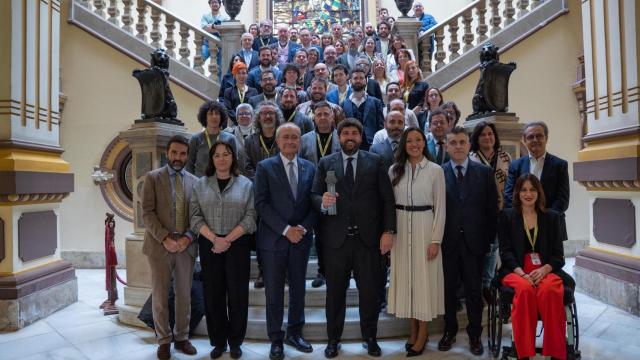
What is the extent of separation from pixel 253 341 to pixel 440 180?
2.13 meters

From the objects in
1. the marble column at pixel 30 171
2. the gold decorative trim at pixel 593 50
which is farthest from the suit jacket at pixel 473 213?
the marble column at pixel 30 171

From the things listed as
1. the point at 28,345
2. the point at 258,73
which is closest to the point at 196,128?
the point at 258,73

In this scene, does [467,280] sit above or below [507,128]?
below

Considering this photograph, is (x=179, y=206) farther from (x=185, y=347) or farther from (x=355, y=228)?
(x=355, y=228)

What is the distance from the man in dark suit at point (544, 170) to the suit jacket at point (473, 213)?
320 mm

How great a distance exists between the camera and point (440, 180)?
12.0ft

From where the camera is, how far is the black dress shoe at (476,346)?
3.71m

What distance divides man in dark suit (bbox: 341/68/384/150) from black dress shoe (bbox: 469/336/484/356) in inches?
94.4

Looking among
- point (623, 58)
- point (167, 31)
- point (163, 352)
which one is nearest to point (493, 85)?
point (623, 58)

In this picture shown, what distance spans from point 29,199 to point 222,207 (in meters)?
2.69

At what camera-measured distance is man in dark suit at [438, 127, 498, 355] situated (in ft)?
12.2

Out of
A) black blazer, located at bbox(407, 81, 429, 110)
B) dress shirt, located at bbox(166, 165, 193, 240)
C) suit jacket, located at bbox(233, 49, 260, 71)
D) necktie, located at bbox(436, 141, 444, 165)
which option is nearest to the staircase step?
dress shirt, located at bbox(166, 165, 193, 240)

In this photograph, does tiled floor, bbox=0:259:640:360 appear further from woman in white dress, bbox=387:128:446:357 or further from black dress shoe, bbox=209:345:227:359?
woman in white dress, bbox=387:128:446:357

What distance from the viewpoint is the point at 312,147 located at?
4.46m
